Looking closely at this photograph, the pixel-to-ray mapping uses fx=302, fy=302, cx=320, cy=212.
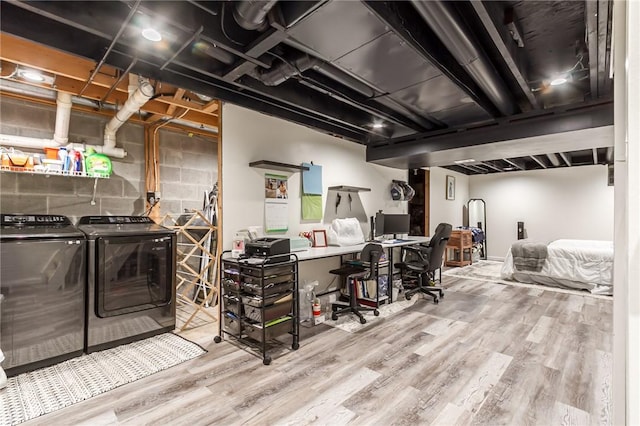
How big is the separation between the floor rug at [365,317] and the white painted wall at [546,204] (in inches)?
206

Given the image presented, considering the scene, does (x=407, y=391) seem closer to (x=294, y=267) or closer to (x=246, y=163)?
(x=294, y=267)

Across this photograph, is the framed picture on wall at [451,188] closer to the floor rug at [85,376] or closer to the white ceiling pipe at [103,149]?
the floor rug at [85,376]

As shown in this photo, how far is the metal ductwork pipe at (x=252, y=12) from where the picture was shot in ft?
5.49

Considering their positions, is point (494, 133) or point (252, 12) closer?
point (252, 12)

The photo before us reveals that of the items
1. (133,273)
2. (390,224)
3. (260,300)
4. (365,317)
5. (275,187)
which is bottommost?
(365,317)

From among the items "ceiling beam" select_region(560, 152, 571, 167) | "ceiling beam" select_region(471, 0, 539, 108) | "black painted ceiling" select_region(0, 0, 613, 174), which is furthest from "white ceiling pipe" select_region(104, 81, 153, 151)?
"ceiling beam" select_region(560, 152, 571, 167)

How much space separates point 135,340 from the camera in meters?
3.04

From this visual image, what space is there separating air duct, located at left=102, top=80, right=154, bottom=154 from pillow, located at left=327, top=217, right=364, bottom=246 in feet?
8.64

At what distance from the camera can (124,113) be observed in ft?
10.8

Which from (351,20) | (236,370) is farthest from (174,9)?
(236,370)

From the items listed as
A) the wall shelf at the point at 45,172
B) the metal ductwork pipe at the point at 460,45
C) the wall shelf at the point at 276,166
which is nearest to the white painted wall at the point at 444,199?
the metal ductwork pipe at the point at 460,45

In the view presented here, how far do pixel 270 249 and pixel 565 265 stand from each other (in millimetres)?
5219

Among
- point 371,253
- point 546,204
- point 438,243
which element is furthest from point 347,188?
point 546,204
